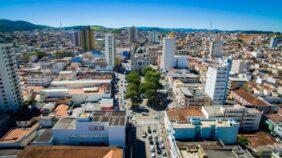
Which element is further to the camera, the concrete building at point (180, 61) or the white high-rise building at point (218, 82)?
the concrete building at point (180, 61)

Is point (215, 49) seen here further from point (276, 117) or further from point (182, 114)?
point (182, 114)

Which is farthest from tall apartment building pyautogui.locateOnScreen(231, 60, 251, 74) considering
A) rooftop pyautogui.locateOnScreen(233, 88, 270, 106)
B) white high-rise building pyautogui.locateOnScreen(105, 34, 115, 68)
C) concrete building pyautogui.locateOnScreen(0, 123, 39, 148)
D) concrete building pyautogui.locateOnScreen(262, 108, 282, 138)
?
concrete building pyautogui.locateOnScreen(0, 123, 39, 148)

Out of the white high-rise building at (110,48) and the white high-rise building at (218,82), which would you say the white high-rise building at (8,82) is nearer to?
the white high-rise building at (110,48)

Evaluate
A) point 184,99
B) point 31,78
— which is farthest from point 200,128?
point 31,78

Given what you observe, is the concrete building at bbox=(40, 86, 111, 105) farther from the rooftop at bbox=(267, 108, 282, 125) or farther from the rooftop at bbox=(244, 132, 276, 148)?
the rooftop at bbox=(267, 108, 282, 125)

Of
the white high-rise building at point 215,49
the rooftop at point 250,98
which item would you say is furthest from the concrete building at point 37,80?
the white high-rise building at point 215,49

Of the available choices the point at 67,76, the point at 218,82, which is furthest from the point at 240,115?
the point at 67,76
